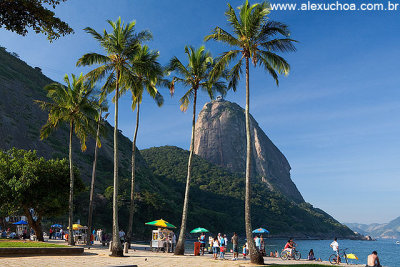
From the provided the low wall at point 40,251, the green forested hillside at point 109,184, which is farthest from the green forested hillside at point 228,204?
the low wall at point 40,251

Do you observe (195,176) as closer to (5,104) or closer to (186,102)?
(5,104)

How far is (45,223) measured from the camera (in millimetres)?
59469

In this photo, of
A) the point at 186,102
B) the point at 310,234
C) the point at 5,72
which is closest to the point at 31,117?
the point at 5,72

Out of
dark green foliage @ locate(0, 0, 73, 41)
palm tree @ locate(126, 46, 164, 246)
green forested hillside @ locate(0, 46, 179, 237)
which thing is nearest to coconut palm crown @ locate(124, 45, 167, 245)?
palm tree @ locate(126, 46, 164, 246)

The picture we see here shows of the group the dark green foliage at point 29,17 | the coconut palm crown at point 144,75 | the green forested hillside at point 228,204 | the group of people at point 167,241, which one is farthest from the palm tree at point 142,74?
the green forested hillside at point 228,204

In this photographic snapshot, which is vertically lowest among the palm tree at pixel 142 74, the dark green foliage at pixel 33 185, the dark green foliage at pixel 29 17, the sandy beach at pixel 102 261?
the sandy beach at pixel 102 261

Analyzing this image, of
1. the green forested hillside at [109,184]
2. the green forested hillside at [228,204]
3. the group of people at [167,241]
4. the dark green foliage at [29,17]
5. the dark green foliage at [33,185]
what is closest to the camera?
the dark green foliage at [29,17]

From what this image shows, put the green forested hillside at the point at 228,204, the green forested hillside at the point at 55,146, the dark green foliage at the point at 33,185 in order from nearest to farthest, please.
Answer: the dark green foliage at the point at 33,185
the green forested hillside at the point at 55,146
the green forested hillside at the point at 228,204

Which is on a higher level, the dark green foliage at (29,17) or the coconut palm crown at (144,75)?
the coconut palm crown at (144,75)

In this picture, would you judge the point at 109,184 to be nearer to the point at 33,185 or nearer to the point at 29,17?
the point at 33,185

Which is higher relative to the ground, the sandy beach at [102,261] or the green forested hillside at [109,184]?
the green forested hillside at [109,184]

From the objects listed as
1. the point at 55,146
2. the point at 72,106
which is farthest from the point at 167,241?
the point at 55,146

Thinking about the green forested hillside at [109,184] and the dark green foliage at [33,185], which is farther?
the green forested hillside at [109,184]

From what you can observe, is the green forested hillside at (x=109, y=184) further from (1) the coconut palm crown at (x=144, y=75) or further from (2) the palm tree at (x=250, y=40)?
(2) the palm tree at (x=250, y=40)
